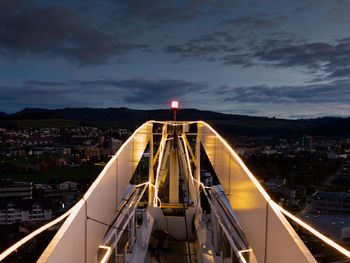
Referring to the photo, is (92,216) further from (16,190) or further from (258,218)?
(16,190)

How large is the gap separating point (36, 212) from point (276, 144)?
23203 millimetres

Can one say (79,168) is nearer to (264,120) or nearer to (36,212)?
(36,212)

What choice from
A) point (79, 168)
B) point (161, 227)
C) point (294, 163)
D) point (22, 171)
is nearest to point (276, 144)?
point (294, 163)

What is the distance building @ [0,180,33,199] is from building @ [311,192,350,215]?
15394mm

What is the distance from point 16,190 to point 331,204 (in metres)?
17.3

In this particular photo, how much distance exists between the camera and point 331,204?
17297mm

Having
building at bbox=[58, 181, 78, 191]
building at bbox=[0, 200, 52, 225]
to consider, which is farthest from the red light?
building at bbox=[58, 181, 78, 191]

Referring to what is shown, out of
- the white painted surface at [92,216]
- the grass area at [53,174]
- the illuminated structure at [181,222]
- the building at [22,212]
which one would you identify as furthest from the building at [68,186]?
the white painted surface at [92,216]

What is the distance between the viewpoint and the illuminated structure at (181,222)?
1.44 meters

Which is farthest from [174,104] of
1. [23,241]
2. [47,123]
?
[47,123]

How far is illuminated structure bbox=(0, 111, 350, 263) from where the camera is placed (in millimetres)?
1437

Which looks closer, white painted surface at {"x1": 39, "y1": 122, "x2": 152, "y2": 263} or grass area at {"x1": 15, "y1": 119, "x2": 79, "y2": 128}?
white painted surface at {"x1": 39, "y1": 122, "x2": 152, "y2": 263}

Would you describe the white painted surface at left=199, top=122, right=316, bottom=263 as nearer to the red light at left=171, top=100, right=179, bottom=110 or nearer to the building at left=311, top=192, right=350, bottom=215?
the red light at left=171, top=100, right=179, bottom=110

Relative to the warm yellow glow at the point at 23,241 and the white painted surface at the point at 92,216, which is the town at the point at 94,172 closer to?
the white painted surface at the point at 92,216
